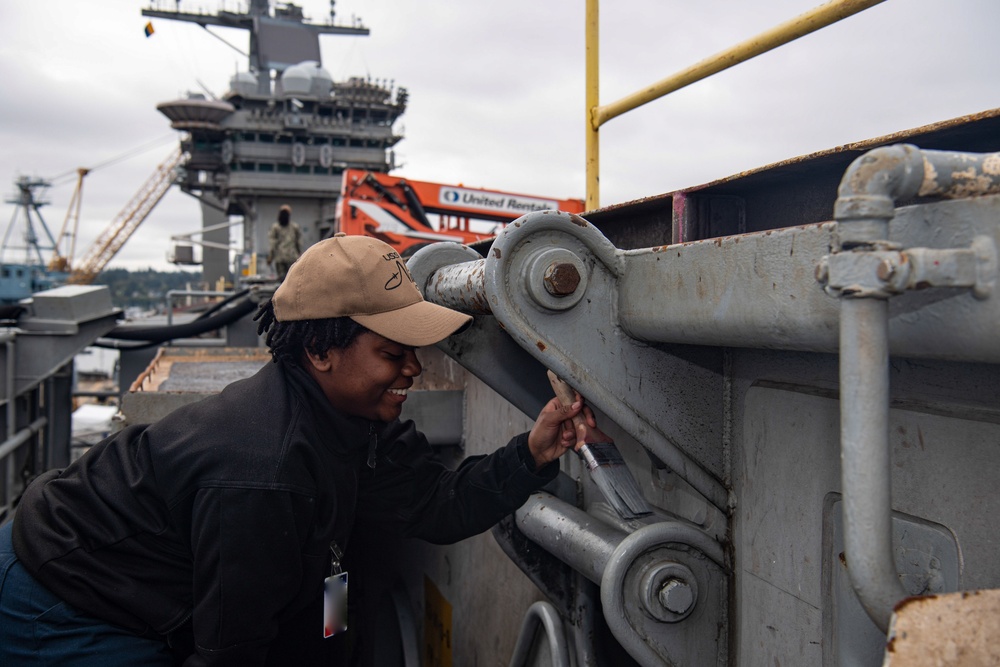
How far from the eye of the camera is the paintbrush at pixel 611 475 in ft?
5.52

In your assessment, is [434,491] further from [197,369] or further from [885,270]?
[197,369]

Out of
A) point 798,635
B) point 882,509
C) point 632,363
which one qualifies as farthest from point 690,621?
point 882,509

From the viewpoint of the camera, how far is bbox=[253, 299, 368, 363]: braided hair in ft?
5.95

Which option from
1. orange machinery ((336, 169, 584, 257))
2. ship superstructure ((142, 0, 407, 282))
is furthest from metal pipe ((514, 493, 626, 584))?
ship superstructure ((142, 0, 407, 282))

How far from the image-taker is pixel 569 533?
186cm

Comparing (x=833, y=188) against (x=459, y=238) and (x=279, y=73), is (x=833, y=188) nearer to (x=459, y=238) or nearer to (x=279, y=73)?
(x=459, y=238)

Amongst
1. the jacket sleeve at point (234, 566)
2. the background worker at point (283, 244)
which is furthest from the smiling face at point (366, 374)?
the background worker at point (283, 244)

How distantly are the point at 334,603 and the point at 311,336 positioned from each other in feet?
2.38

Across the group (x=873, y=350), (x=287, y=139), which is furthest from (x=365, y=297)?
(x=287, y=139)

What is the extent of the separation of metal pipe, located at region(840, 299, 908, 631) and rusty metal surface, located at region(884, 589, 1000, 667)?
6cm

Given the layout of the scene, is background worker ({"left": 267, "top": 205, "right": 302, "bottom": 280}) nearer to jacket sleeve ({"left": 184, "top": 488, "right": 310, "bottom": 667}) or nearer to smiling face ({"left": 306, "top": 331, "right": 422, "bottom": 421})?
smiling face ({"left": 306, "top": 331, "right": 422, "bottom": 421})

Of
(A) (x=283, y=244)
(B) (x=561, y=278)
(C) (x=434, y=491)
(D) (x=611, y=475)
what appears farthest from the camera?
(A) (x=283, y=244)

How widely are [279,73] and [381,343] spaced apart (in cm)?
2864

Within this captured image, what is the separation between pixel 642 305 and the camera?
1409 mm
